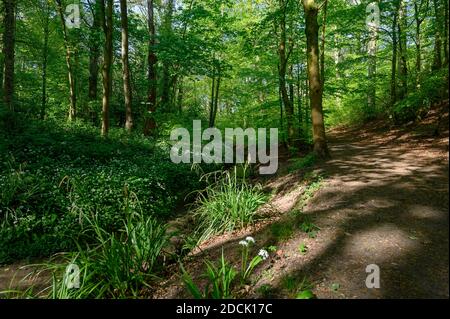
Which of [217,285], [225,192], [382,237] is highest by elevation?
[225,192]

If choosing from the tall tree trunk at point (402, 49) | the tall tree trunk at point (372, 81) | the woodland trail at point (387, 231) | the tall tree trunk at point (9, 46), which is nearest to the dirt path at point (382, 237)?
the woodland trail at point (387, 231)

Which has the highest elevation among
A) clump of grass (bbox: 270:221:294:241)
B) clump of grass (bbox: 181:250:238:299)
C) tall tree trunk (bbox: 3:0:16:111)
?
tall tree trunk (bbox: 3:0:16:111)

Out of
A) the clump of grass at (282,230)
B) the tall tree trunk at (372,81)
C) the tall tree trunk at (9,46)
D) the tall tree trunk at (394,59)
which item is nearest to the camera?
the clump of grass at (282,230)

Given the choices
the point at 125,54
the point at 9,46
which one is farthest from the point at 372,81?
the point at 9,46

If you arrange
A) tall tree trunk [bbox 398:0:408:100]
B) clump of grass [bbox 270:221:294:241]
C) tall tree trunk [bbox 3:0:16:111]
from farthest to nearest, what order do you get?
tall tree trunk [bbox 398:0:408:100]
tall tree trunk [bbox 3:0:16:111]
clump of grass [bbox 270:221:294:241]

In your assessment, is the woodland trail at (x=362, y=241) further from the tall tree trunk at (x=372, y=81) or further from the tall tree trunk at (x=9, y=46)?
the tall tree trunk at (x=372, y=81)

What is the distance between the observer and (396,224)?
3479mm

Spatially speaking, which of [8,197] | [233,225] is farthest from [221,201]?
[8,197]

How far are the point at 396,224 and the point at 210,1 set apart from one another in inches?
497

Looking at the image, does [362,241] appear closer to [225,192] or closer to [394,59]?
[225,192]

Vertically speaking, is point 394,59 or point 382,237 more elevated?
point 394,59

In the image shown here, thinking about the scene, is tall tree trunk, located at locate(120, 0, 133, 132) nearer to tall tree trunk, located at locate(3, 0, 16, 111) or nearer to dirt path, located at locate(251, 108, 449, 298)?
tall tree trunk, located at locate(3, 0, 16, 111)

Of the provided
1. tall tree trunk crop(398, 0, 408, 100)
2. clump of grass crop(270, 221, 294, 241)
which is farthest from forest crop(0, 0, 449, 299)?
tall tree trunk crop(398, 0, 408, 100)

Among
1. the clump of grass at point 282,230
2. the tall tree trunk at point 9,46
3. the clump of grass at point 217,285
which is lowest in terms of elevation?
the clump of grass at point 217,285
